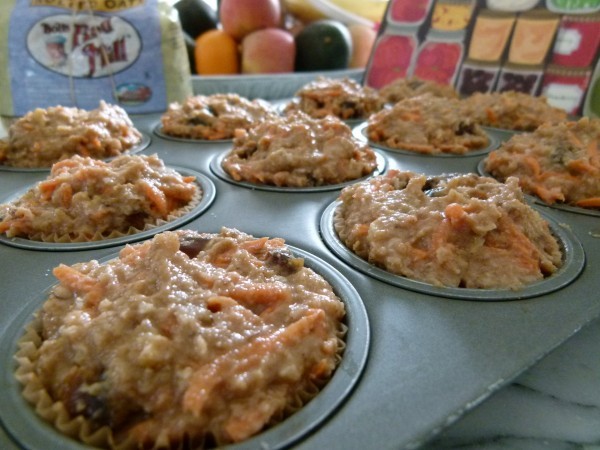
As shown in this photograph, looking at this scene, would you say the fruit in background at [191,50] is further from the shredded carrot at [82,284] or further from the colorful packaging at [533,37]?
the shredded carrot at [82,284]

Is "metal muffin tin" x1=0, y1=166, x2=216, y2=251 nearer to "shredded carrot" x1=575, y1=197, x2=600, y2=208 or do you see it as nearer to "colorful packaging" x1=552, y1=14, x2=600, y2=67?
"shredded carrot" x1=575, y1=197, x2=600, y2=208

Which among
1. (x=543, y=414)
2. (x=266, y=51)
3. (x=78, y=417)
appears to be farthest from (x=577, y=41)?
(x=78, y=417)

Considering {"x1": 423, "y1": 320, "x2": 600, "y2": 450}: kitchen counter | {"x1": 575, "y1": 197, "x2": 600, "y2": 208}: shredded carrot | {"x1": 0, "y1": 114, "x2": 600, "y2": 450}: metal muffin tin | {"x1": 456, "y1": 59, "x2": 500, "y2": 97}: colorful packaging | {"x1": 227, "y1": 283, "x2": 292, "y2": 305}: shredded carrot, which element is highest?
{"x1": 456, "y1": 59, "x2": 500, "y2": 97}: colorful packaging

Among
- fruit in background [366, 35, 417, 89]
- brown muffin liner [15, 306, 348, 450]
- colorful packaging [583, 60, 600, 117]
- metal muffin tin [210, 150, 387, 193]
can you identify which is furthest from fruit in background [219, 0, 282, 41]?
brown muffin liner [15, 306, 348, 450]

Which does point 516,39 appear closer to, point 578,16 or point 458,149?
point 578,16

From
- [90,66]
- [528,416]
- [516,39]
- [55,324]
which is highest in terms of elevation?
[516,39]

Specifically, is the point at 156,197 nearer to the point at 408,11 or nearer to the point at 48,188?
the point at 48,188

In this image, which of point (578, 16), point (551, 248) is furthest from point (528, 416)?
Result: point (578, 16)
